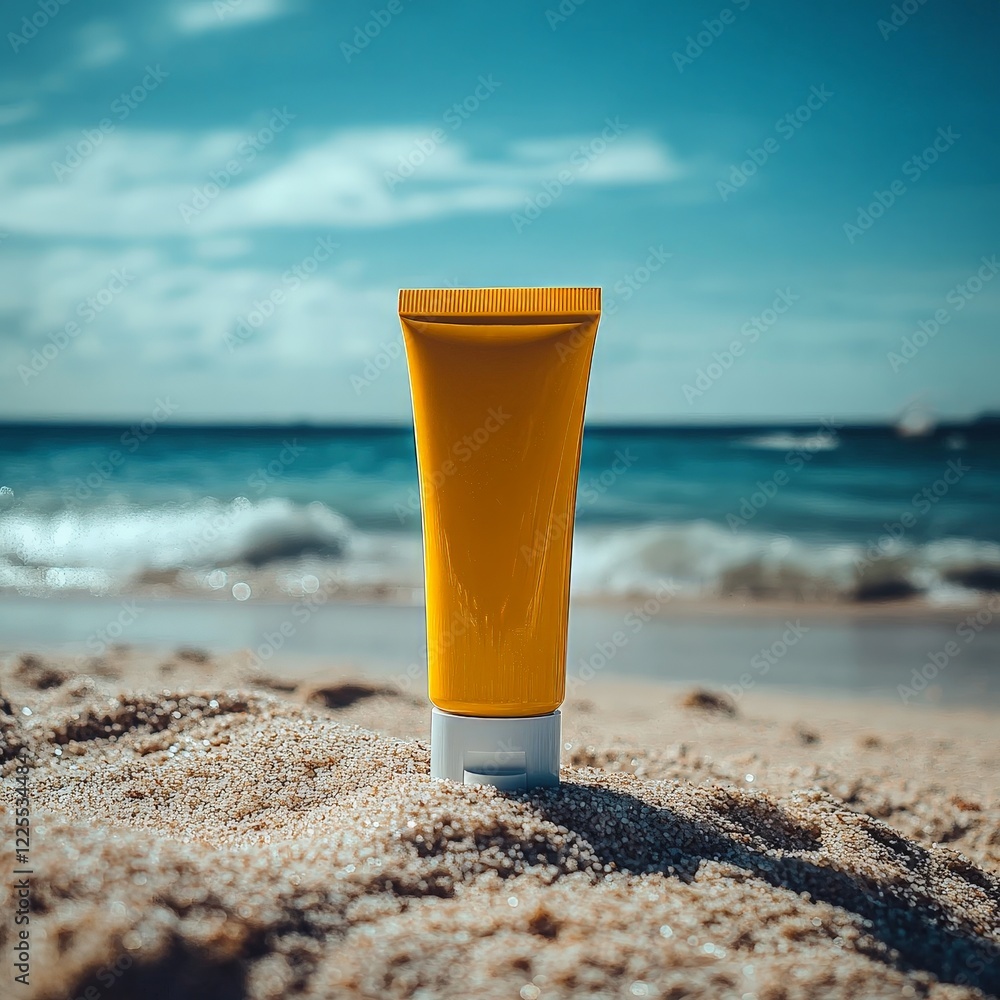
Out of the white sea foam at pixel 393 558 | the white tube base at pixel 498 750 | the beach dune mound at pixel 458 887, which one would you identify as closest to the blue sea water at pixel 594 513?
the white sea foam at pixel 393 558

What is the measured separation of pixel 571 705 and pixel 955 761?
907 mm

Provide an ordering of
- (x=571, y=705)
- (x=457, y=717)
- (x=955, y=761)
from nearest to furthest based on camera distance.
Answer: (x=457, y=717) → (x=955, y=761) → (x=571, y=705)

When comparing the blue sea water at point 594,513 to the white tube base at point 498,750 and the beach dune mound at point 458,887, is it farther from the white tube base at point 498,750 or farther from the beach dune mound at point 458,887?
the white tube base at point 498,750

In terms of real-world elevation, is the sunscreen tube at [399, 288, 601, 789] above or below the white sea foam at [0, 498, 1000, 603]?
above

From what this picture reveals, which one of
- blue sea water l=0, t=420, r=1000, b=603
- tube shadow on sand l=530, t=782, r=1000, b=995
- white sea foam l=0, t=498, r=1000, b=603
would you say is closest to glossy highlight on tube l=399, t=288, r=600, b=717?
tube shadow on sand l=530, t=782, r=1000, b=995

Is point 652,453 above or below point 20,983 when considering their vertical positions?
above

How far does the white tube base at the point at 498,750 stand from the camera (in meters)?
1.20

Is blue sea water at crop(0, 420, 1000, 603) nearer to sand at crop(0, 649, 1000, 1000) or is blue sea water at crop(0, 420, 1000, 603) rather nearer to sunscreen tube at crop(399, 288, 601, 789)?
sand at crop(0, 649, 1000, 1000)

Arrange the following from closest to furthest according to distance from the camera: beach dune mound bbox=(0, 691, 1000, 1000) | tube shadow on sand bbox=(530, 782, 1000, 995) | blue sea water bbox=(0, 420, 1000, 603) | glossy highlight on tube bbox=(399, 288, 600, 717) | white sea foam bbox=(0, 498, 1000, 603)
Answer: beach dune mound bbox=(0, 691, 1000, 1000)
tube shadow on sand bbox=(530, 782, 1000, 995)
glossy highlight on tube bbox=(399, 288, 600, 717)
white sea foam bbox=(0, 498, 1000, 603)
blue sea water bbox=(0, 420, 1000, 603)

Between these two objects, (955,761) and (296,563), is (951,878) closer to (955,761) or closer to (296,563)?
(955,761)

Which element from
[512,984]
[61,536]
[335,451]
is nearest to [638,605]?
[512,984]

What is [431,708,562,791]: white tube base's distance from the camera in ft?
3.92

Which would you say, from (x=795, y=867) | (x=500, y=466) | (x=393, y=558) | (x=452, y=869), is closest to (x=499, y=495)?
(x=500, y=466)

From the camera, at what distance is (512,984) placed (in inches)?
31.6
